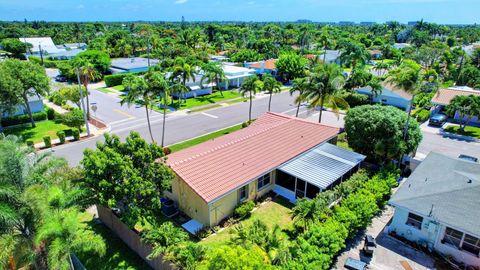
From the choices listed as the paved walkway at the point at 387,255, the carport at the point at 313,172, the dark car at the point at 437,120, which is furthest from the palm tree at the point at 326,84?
the paved walkway at the point at 387,255

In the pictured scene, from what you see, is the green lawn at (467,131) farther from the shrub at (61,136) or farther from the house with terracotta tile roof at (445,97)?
the shrub at (61,136)

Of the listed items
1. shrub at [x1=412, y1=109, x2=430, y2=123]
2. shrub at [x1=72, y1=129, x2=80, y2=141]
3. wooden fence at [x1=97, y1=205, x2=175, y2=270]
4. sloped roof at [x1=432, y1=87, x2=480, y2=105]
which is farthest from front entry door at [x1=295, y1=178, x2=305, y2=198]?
sloped roof at [x1=432, y1=87, x2=480, y2=105]

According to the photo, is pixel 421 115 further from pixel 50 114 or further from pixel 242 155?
pixel 50 114

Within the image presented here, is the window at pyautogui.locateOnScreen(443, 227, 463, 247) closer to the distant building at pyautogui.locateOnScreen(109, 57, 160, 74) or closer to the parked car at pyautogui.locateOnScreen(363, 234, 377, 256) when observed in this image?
the parked car at pyautogui.locateOnScreen(363, 234, 377, 256)

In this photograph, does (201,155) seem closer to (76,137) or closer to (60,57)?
(76,137)

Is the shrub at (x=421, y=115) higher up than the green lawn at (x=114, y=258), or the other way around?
the shrub at (x=421, y=115)

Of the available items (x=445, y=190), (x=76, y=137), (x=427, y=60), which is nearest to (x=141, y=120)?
(x=76, y=137)
